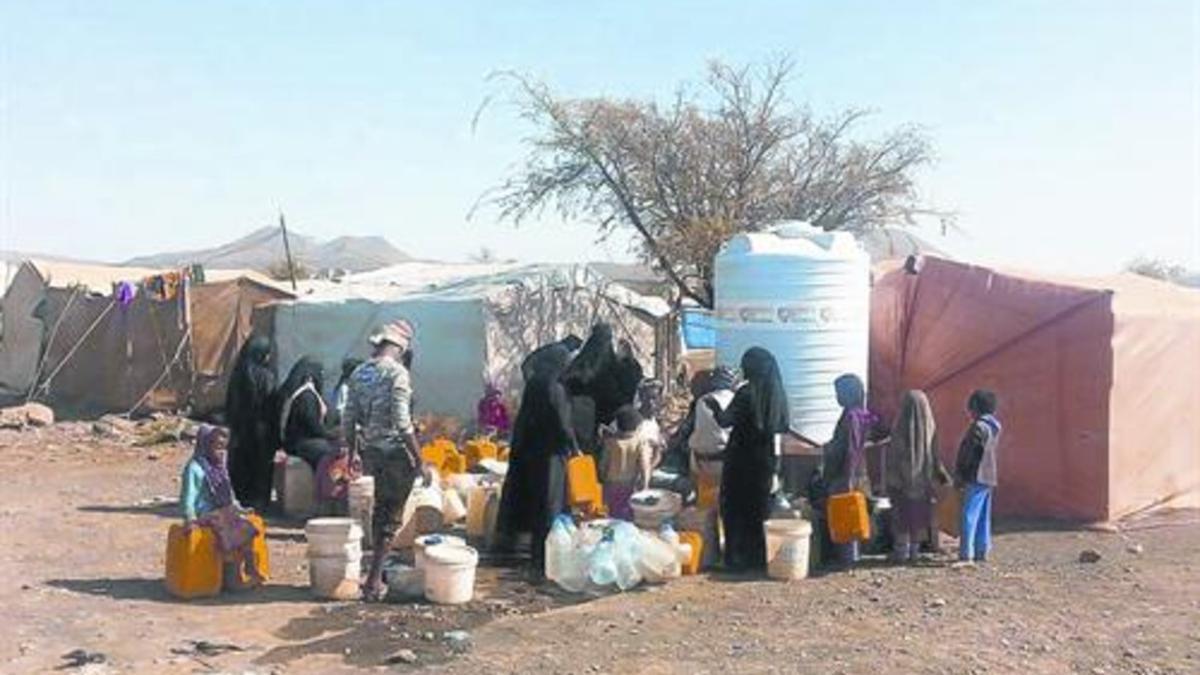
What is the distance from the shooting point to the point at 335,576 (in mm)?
7496

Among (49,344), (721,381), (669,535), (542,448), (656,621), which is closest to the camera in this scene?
(656,621)

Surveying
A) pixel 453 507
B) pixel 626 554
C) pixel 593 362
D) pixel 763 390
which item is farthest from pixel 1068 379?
pixel 453 507

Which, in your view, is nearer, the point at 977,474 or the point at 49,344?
the point at 977,474

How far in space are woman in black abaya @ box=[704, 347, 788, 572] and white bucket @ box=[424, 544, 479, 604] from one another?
73.9 inches

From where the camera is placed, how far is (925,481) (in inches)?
337

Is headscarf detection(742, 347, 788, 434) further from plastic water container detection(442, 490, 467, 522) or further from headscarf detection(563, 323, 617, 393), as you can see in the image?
plastic water container detection(442, 490, 467, 522)

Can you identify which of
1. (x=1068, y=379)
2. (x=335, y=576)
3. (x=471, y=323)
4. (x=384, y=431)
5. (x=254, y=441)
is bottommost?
(x=335, y=576)

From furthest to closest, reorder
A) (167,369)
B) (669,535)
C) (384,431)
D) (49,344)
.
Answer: (49,344) < (167,369) < (669,535) < (384,431)

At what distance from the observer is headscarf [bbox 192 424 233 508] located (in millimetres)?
7727

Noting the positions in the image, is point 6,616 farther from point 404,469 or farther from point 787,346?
point 787,346

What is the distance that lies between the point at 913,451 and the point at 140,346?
14.1m

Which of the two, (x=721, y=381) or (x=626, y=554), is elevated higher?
(x=721, y=381)

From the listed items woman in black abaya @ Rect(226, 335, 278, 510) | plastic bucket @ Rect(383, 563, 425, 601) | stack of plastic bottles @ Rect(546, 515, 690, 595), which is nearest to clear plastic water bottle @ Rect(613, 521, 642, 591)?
stack of plastic bottles @ Rect(546, 515, 690, 595)

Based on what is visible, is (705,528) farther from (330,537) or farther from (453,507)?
(330,537)
